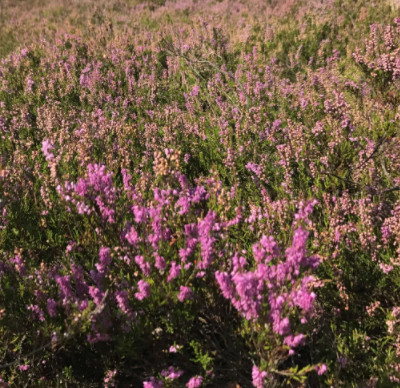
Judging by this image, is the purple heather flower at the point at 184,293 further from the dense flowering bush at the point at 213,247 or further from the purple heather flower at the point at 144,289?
the purple heather flower at the point at 144,289

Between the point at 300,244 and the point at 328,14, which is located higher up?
the point at 328,14

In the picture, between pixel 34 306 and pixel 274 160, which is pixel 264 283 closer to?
pixel 34 306

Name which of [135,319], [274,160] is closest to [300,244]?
[135,319]

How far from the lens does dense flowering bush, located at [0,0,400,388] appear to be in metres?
1.94

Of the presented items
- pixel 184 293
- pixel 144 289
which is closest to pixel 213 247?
pixel 184 293

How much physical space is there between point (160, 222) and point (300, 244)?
873 mm

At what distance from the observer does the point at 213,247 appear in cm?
204

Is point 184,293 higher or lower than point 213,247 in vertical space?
lower

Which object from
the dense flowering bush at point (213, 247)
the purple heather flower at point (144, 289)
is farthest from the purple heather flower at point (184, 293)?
the purple heather flower at point (144, 289)

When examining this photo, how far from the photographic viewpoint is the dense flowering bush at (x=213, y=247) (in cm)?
194

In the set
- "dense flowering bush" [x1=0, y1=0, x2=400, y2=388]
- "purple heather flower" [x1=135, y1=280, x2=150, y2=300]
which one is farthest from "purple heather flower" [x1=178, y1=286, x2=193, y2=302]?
"purple heather flower" [x1=135, y1=280, x2=150, y2=300]

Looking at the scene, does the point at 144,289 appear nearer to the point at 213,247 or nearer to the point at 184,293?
the point at 184,293

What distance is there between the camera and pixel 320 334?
233 centimetres

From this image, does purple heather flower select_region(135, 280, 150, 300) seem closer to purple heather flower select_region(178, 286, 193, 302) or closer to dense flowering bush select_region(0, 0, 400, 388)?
dense flowering bush select_region(0, 0, 400, 388)
